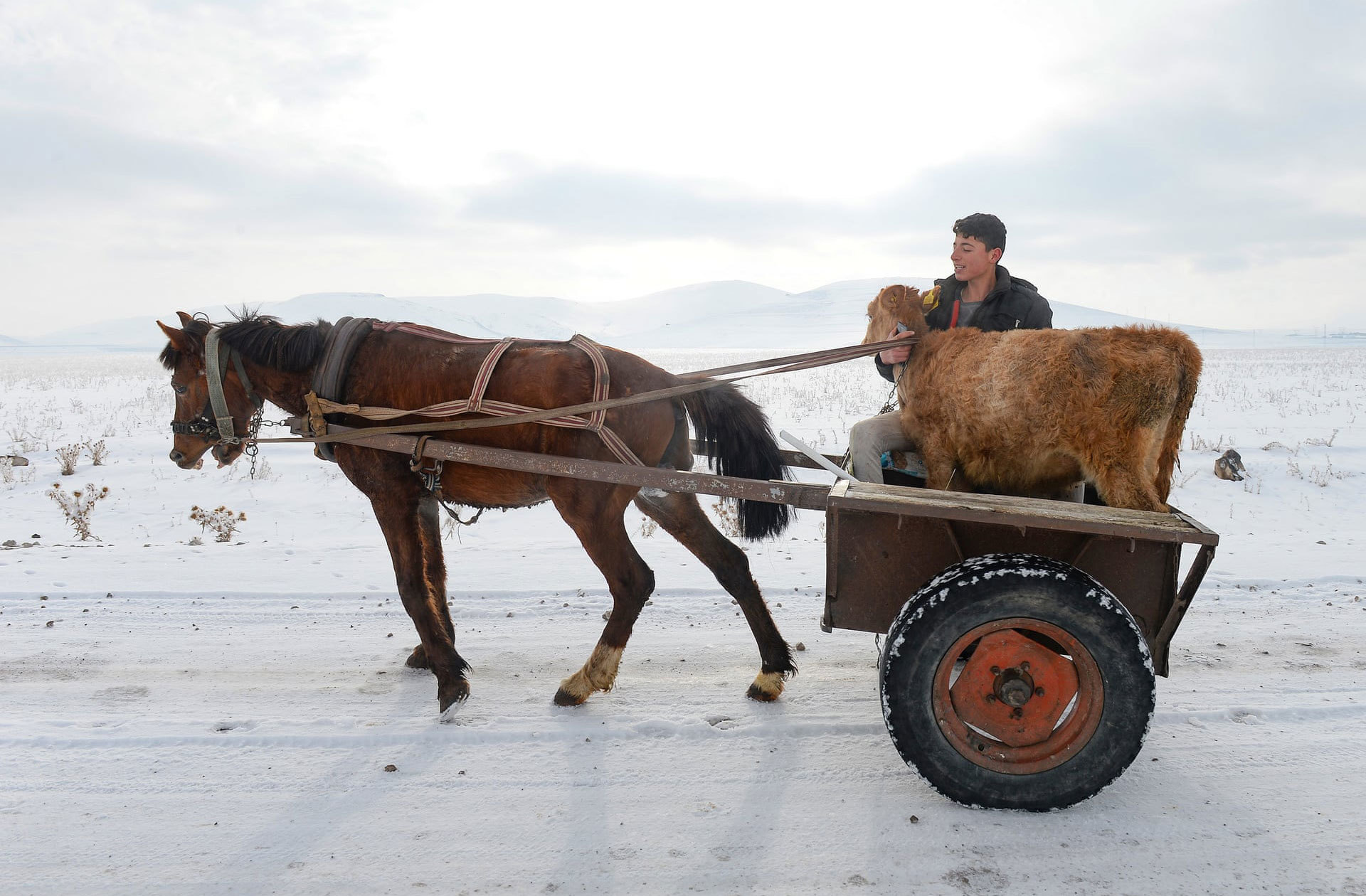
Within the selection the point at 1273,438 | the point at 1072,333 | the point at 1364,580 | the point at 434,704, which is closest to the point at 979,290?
the point at 1072,333

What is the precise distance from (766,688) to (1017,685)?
4.24ft

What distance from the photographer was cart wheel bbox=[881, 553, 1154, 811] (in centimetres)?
276

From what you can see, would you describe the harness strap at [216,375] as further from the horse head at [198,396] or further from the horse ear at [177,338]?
the horse ear at [177,338]

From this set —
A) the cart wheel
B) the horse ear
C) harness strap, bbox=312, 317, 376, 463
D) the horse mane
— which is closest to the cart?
the cart wheel

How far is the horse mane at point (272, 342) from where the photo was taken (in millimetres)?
4039

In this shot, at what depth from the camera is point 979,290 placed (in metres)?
3.96

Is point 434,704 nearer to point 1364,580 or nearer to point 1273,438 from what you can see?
point 1364,580

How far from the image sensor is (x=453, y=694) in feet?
12.3

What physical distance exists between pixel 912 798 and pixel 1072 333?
6.06 feet

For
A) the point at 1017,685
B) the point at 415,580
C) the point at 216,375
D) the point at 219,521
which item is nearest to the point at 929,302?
the point at 1017,685

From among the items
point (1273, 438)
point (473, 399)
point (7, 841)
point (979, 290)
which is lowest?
point (7, 841)

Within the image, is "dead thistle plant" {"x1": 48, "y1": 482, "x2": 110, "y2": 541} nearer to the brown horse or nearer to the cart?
the brown horse

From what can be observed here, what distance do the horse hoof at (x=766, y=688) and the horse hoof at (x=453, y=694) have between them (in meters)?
1.34

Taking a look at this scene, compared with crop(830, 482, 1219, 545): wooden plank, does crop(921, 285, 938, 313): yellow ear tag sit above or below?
above
